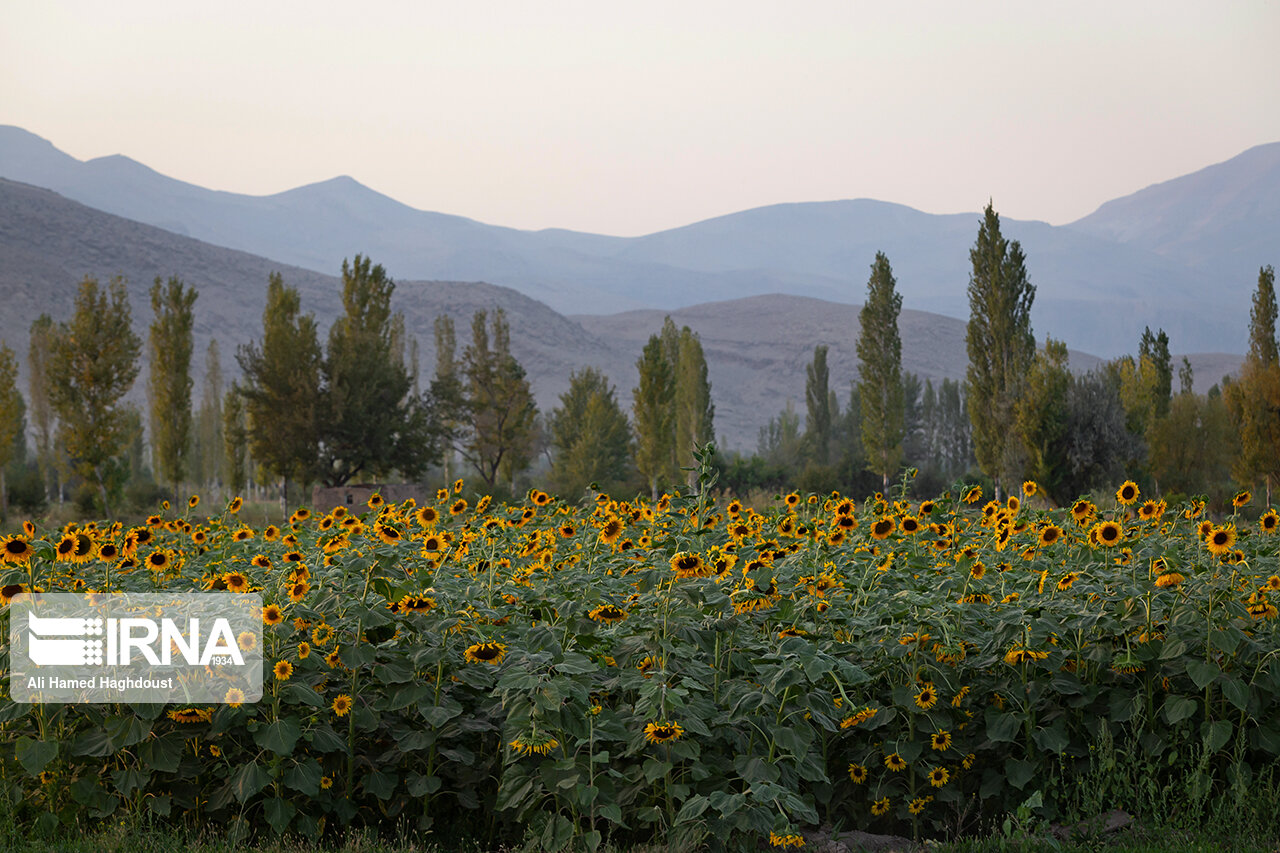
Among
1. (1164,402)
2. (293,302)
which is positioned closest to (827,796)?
(293,302)

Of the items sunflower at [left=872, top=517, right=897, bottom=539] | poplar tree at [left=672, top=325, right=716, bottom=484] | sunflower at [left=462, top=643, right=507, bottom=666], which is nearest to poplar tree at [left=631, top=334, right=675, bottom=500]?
poplar tree at [left=672, top=325, right=716, bottom=484]

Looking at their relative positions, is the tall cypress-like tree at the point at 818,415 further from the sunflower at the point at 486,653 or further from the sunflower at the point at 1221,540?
the sunflower at the point at 486,653

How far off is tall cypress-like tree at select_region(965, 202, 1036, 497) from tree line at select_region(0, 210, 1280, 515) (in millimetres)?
66

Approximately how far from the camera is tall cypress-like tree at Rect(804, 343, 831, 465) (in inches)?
2105

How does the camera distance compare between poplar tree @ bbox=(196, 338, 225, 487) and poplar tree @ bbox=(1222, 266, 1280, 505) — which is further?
poplar tree @ bbox=(196, 338, 225, 487)

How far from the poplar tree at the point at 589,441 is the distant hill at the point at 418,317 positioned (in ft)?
199

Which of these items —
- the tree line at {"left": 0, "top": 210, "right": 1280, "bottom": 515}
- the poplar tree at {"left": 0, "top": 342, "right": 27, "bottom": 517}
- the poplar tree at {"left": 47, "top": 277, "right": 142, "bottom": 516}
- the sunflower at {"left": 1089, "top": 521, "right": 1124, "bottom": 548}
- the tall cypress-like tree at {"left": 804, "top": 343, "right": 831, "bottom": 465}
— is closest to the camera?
the sunflower at {"left": 1089, "top": 521, "right": 1124, "bottom": 548}

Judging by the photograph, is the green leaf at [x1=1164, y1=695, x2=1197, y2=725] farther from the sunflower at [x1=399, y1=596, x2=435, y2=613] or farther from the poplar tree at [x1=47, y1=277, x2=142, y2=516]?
the poplar tree at [x1=47, y1=277, x2=142, y2=516]

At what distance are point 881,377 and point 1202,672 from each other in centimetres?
3382

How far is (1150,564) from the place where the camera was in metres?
4.93

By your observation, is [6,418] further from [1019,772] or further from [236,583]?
[1019,772]

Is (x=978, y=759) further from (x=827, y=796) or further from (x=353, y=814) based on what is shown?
(x=353, y=814)

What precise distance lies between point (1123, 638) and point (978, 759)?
3.05ft

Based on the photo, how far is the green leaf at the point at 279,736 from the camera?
4.17 meters
